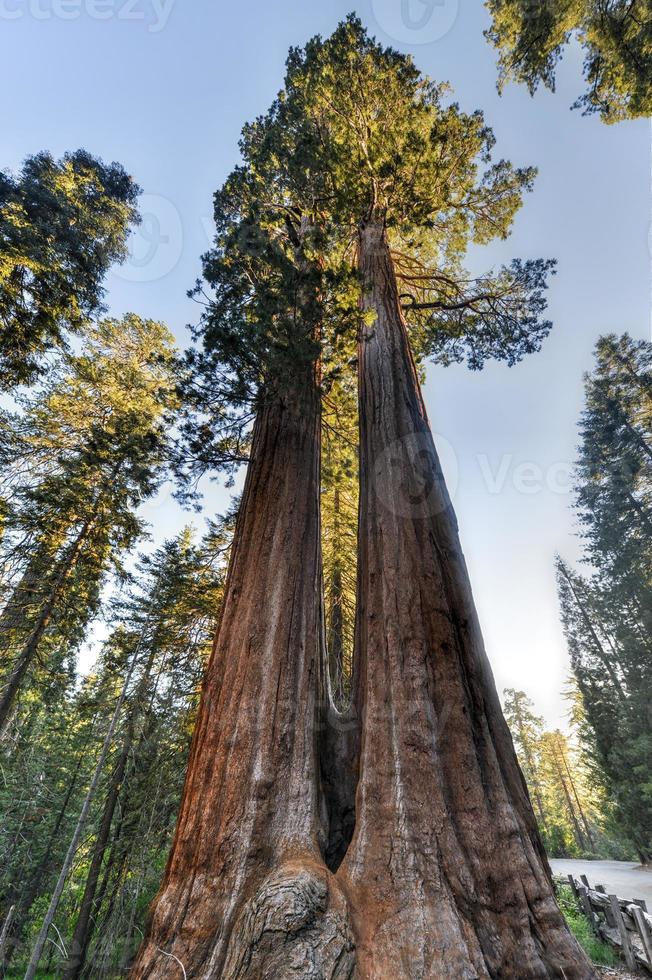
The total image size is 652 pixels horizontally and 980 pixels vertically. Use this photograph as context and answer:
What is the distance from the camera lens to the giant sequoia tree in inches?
76.2

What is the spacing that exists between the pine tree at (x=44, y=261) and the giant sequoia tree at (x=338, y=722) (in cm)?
370

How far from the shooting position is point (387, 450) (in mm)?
3971

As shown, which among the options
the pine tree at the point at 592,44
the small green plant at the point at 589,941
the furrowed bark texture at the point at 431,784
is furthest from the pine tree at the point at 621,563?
the furrowed bark texture at the point at 431,784

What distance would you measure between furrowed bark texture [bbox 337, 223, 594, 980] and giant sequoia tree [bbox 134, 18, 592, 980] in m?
0.01

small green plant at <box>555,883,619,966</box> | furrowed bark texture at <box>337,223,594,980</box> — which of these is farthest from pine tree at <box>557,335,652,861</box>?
furrowed bark texture at <box>337,223,594,980</box>

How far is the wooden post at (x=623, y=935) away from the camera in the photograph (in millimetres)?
5395

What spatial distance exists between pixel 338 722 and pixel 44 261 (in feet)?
27.0

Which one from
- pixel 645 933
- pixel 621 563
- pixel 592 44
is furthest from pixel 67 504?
pixel 621 563

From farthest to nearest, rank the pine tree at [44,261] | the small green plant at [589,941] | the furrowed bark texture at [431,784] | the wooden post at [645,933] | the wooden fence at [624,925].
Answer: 1. the pine tree at [44,261]
2. the small green plant at [589,941]
3. the wooden fence at [624,925]
4. the wooden post at [645,933]
5. the furrowed bark texture at [431,784]

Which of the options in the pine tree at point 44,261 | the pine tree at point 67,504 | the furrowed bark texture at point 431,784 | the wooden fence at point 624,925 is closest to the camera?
the furrowed bark texture at point 431,784

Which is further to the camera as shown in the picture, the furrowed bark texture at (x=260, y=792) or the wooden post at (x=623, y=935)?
the wooden post at (x=623, y=935)

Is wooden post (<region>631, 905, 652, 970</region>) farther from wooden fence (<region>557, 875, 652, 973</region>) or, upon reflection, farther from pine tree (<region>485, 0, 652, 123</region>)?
pine tree (<region>485, 0, 652, 123</region>)

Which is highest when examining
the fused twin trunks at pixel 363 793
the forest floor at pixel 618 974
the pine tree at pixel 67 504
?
the pine tree at pixel 67 504

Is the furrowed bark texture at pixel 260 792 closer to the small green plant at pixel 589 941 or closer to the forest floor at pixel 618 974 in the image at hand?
the small green plant at pixel 589 941
